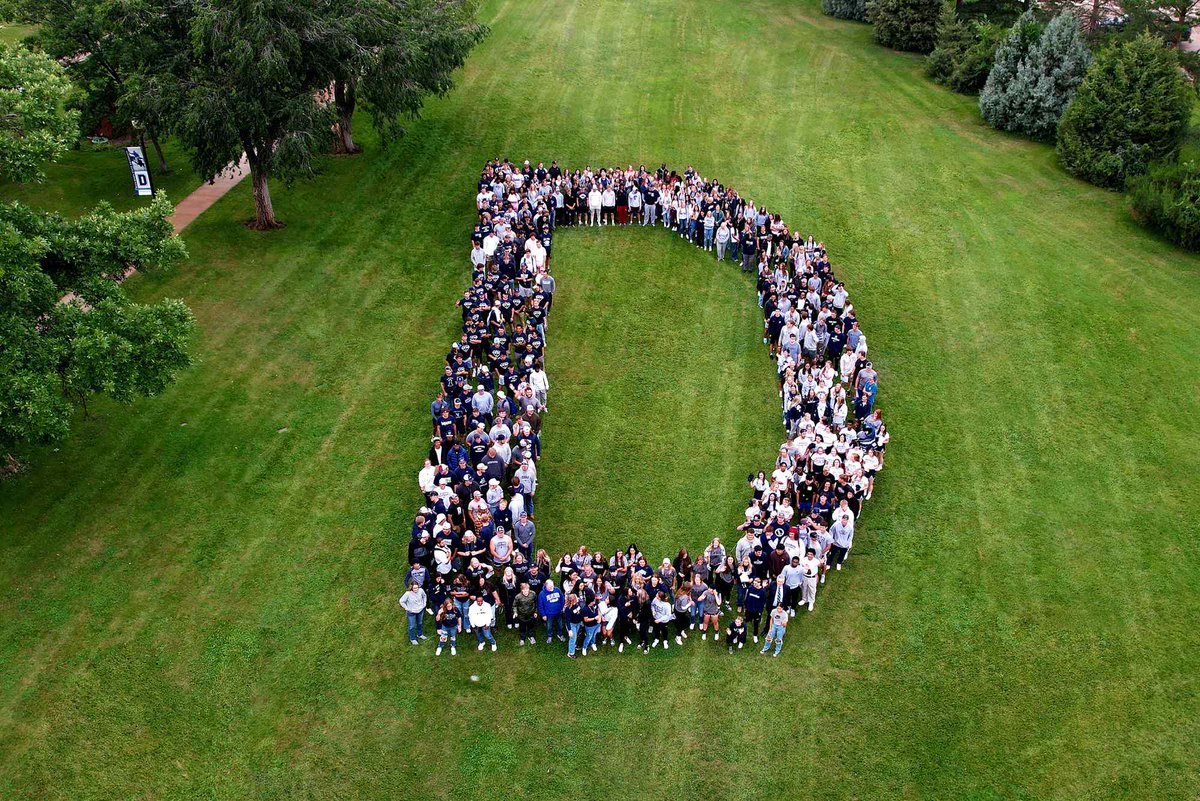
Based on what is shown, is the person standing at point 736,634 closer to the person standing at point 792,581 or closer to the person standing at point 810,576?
the person standing at point 792,581

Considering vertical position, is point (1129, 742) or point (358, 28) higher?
point (358, 28)

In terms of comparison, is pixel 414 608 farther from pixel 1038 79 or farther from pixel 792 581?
pixel 1038 79

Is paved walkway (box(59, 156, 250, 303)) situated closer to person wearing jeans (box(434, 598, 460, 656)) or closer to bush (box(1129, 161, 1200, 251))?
person wearing jeans (box(434, 598, 460, 656))

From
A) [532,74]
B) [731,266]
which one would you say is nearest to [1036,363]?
[731,266]

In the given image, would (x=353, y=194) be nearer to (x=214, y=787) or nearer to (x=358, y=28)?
(x=358, y=28)

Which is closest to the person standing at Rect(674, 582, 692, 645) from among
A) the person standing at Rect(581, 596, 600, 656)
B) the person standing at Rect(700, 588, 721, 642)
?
the person standing at Rect(700, 588, 721, 642)

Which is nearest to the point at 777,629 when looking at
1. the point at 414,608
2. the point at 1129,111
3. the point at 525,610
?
the point at 525,610

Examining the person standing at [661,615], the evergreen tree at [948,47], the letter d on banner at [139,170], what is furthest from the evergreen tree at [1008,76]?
the letter d on banner at [139,170]
